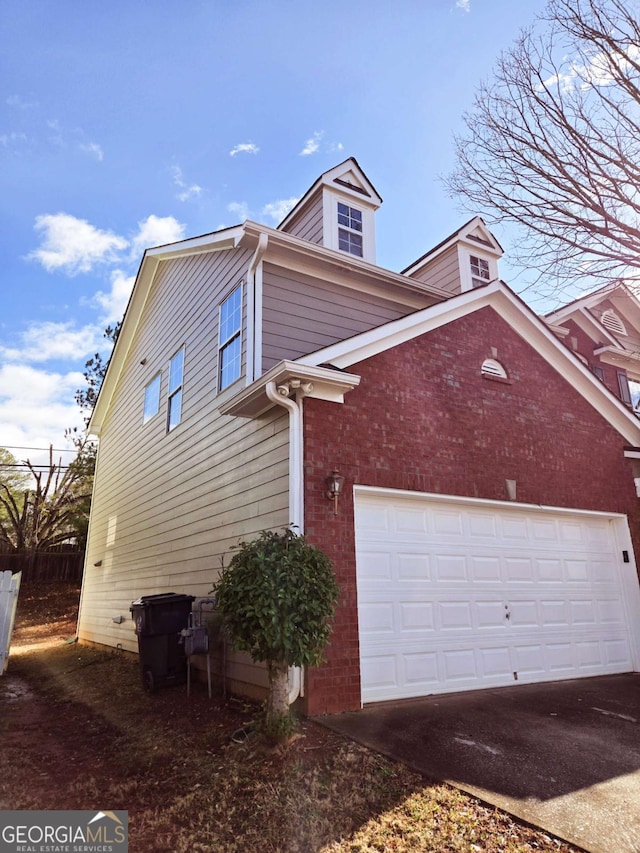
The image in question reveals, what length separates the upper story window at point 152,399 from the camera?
11559 mm

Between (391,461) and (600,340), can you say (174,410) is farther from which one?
(600,340)

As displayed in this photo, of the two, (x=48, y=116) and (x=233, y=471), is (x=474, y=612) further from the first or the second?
(x=48, y=116)

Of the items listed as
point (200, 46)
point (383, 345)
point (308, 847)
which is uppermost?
point (200, 46)

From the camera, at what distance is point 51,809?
11.7 feet

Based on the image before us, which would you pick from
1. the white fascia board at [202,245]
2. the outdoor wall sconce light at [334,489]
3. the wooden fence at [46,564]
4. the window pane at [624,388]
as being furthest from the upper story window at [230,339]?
the wooden fence at [46,564]

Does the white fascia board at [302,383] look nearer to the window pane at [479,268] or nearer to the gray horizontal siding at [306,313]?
the gray horizontal siding at [306,313]

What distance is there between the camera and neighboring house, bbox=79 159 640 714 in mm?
6129

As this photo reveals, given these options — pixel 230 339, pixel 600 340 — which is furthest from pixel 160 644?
pixel 600 340

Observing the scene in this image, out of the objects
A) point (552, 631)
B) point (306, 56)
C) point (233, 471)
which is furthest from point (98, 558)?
point (306, 56)

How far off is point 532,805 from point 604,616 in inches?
223

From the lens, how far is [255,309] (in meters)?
7.55

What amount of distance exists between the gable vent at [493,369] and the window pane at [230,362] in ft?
12.1

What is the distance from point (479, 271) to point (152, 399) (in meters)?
7.79

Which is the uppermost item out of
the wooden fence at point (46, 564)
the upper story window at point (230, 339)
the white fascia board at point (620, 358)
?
the white fascia board at point (620, 358)
